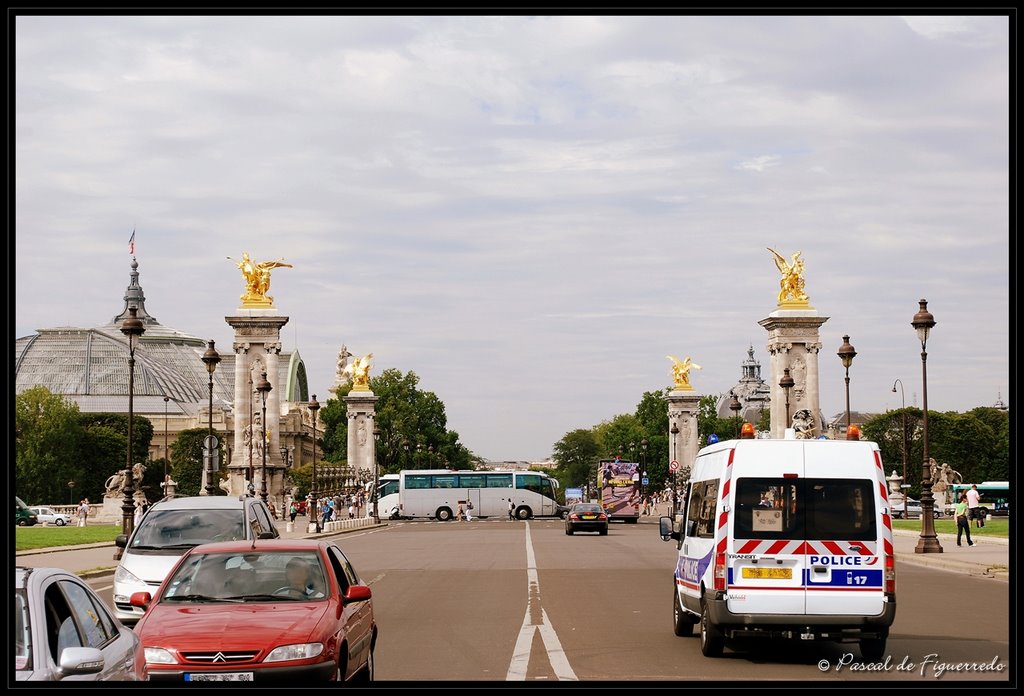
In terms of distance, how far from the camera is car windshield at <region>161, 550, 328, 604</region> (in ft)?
39.8

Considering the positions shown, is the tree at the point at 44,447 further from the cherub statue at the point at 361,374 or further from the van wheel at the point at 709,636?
the van wheel at the point at 709,636

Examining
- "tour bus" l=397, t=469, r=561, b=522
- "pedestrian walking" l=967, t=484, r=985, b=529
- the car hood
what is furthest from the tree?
the car hood

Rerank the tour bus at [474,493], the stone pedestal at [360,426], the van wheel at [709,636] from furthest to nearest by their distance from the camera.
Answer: the stone pedestal at [360,426], the tour bus at [474,493], the van wheel at [709,636]

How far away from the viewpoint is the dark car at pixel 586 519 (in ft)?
205

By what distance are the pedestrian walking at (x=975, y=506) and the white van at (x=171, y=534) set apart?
33281 mm

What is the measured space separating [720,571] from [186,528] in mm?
9209

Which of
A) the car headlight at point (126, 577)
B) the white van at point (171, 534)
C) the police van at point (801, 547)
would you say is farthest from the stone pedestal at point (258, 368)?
the police van at point (801, 547)

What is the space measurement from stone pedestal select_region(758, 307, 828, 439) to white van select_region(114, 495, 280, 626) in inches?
3113

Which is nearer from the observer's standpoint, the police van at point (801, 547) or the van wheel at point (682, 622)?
the police van at point (801, 547)

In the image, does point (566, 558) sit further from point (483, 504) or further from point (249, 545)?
point (483, 504)

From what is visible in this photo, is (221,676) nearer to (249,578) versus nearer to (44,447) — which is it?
(249,578)
